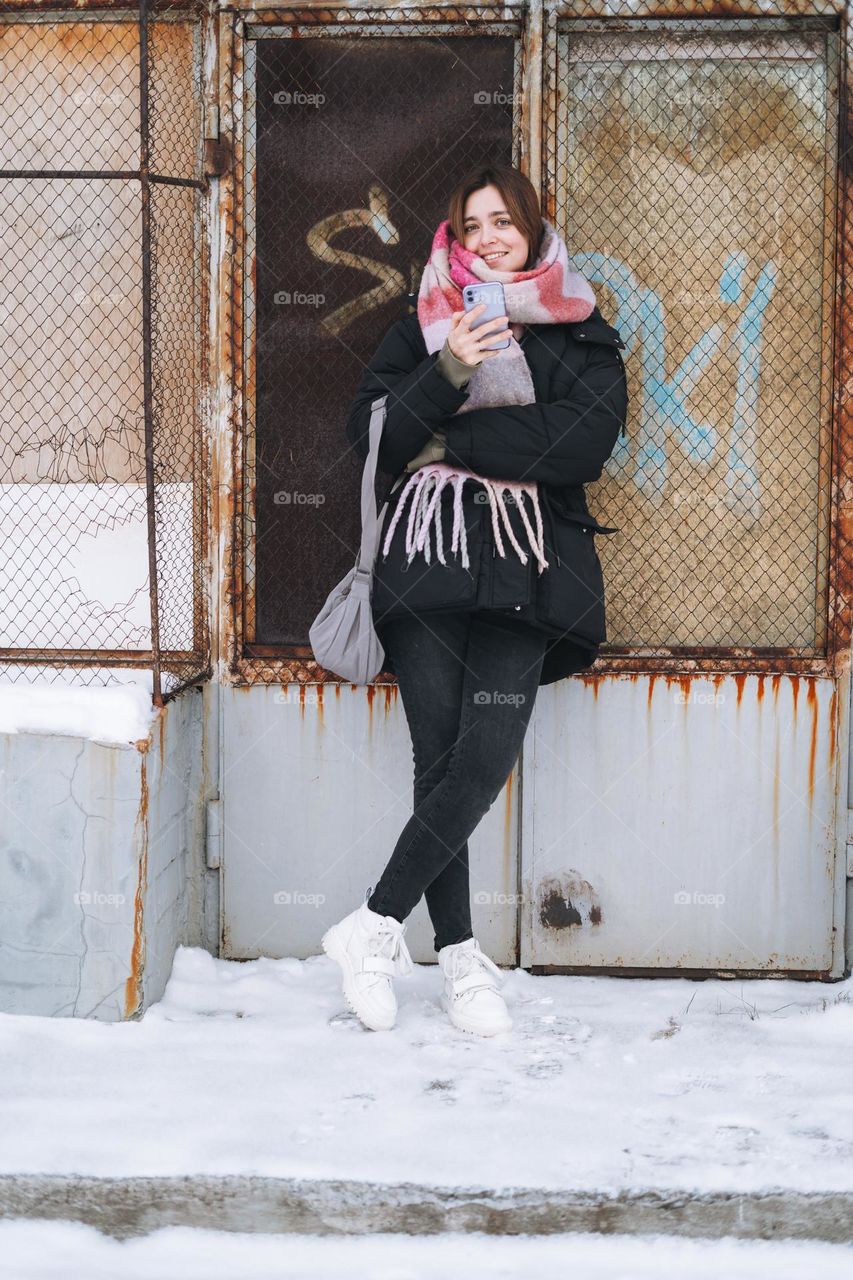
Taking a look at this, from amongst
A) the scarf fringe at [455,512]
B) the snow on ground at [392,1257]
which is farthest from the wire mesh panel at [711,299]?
the snow on ground at [392,1257]

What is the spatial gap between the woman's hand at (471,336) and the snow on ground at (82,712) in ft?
4.08

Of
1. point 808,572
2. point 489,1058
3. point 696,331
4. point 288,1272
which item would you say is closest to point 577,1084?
point 489,1058

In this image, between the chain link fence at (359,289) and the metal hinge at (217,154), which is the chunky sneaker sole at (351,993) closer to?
the chain link fence at (359,289)

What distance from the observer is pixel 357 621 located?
11.2 ft

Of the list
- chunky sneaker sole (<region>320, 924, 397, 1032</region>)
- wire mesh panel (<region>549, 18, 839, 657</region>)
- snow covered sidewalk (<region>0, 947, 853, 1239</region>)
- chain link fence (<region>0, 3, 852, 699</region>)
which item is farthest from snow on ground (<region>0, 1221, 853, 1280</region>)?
wire mesh panel (<region>549, 18, 839, 657</region>)

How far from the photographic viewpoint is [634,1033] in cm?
342

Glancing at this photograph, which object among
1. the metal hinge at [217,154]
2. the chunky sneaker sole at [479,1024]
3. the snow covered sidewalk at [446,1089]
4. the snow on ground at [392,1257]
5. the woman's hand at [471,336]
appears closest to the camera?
the snow on ground at [392,1257]

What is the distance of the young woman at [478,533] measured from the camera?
3.25 meters

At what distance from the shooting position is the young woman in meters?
3.25

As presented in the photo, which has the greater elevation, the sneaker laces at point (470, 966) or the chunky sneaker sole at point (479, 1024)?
the sneaker laces at point (470, 966)

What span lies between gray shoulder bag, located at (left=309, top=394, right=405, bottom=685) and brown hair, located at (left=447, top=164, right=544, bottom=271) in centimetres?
52

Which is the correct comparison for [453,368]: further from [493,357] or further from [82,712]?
[82,712]

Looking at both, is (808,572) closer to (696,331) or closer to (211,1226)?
(696,331)

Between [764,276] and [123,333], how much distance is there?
6.26 feet
